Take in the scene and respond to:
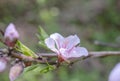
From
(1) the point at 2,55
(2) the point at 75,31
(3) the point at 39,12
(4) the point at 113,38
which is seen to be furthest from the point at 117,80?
(3) the point at 39,12

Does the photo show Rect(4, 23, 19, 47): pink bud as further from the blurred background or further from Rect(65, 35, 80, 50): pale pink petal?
the blurred background

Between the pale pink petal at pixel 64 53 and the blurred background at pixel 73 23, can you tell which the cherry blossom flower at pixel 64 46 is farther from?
the blurred background at pixel 73 23

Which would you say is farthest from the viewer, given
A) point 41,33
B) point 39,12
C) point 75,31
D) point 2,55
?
point 39,12

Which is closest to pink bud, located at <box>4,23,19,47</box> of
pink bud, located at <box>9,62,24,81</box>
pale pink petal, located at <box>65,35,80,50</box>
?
pink bud, located at <box>9,62,24,81</box>

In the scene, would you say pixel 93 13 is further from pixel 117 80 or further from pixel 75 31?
pixel 117 80

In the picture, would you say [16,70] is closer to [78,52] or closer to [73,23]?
[78,52]
